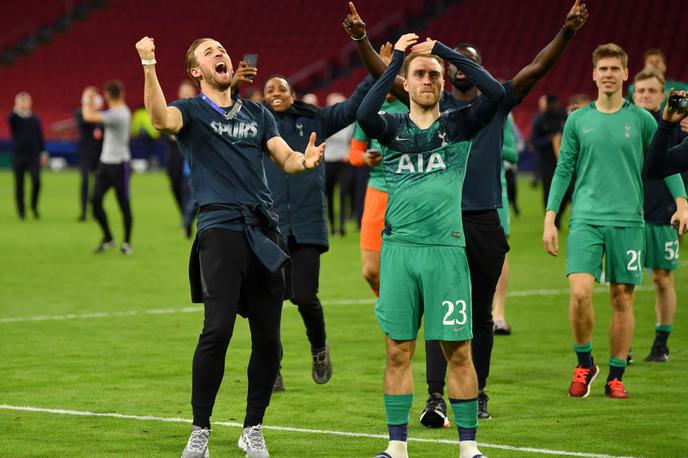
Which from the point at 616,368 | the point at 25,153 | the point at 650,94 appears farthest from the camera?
the point at 25,153

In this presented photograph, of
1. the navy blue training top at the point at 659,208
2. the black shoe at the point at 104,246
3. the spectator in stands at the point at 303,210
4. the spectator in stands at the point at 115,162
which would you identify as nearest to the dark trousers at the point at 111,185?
the spectator in stands at the point at 115,162

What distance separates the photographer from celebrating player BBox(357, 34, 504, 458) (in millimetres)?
6613

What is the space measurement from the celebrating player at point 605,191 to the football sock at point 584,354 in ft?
0.29

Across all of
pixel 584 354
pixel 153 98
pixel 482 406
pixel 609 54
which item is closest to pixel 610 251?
pixel 584 354

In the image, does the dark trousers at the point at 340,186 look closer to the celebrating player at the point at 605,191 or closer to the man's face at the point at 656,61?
the man's face at the point at 656,61

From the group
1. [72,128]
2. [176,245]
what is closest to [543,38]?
[72,128]

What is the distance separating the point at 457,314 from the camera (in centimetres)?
661

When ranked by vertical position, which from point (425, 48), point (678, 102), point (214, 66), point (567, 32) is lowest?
point (678, 102)

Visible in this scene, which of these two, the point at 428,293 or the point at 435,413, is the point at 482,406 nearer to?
the point at 435,413

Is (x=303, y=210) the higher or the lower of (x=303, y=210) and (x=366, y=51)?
the lower

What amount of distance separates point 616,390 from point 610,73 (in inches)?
84.1

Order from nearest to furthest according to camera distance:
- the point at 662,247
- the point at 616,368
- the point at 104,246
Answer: the point at 616,368
the point at 662,247
the point at 104,246

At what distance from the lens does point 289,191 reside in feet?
30.1

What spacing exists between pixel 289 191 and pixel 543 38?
30502 mm
